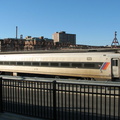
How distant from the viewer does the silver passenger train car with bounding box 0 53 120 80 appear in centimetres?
1784

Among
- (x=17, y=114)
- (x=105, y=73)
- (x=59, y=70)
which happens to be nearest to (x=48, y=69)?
(x=59, y=70)

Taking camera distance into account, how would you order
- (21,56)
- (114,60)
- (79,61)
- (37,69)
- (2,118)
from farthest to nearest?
(21,56)
(37,69)
(79,61)
(114,60)
(2,118)

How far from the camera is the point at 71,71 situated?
1953 cm

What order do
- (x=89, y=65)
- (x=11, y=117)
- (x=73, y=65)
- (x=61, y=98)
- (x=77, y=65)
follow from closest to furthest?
(x=61, y=98), (x=11, y=117), (x=89, y=65), (x=77, y=65), (x=73, y=65)

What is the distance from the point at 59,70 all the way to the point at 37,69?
3.16 m

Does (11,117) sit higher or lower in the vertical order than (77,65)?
lower

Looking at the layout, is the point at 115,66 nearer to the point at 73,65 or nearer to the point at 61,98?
the point at 73,65

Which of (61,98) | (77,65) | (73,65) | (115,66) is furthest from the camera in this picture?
(73,65)

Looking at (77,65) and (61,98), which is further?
(77,65)

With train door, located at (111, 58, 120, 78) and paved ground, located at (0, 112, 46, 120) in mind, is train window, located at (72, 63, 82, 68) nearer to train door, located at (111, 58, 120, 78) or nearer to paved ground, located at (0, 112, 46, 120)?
train door, located at (111, 58, 120, 78)

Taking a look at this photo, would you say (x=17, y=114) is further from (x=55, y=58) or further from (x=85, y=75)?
(x=55, y=58)

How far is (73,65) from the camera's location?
63.8ft

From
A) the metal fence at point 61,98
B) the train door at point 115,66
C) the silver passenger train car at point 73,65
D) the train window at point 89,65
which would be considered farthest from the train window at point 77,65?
the metal fence at point 61,98

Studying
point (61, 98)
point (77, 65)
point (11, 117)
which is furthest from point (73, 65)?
point (11, 117)
